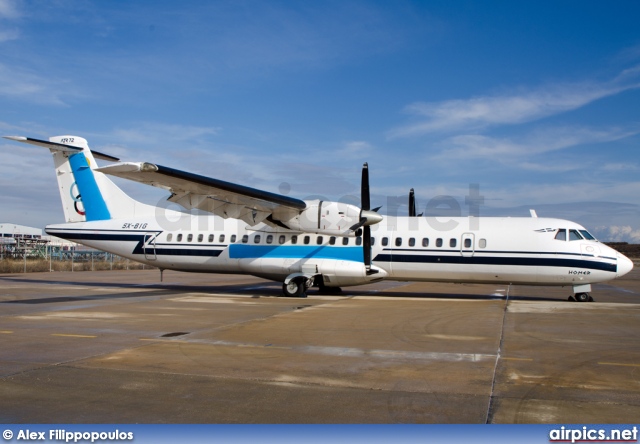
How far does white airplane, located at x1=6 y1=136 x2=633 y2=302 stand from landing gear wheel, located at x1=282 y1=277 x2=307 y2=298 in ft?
0.13

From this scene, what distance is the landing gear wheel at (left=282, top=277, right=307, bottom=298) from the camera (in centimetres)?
1880

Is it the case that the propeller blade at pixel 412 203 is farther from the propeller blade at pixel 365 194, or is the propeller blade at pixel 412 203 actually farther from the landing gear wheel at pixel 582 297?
the landing gear wheel at pixel 582 297

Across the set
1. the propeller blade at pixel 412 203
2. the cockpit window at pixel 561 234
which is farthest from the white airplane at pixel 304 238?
the propeller blade at pixel 412 203

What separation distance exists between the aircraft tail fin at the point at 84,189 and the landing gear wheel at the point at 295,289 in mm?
7493

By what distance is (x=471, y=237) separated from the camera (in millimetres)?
18203

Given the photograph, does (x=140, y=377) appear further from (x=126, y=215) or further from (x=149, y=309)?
(x=126, y=215)

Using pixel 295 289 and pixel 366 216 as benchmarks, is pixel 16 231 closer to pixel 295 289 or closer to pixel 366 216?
pixel 295 289

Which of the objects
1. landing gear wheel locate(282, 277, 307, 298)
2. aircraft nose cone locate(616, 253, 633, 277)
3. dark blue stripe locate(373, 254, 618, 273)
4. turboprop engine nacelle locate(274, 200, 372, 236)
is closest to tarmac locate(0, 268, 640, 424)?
dark blue stripe locate(373, 254, 618, 273)

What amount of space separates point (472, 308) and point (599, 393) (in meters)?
9.56

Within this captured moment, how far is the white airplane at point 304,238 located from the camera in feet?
57.2

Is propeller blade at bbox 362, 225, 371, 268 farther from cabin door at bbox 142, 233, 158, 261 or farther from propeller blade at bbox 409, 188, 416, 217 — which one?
cabin door at bbox 142, 233, 158, 261

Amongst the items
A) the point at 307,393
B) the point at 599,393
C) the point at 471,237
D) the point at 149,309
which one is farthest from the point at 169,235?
the point at 599,393

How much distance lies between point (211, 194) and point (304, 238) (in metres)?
4.01

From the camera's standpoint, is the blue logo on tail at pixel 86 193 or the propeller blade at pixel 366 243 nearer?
the propeller blade at pixel 366 243
